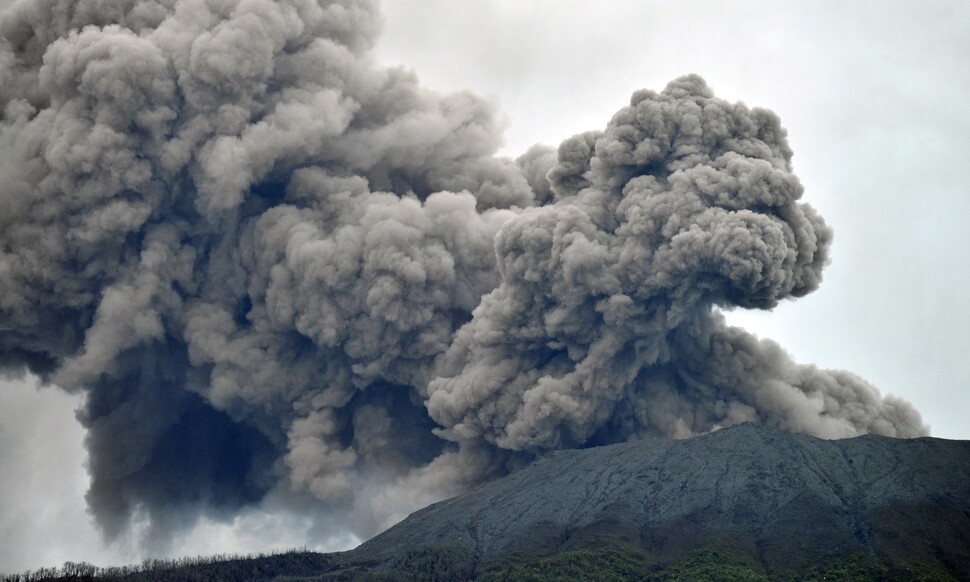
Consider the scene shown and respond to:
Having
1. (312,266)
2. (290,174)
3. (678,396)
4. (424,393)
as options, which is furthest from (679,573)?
(290,174)

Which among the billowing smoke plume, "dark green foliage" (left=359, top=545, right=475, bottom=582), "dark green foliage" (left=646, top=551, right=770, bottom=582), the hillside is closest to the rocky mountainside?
the hillside

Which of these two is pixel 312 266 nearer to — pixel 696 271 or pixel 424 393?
pixel 424 393

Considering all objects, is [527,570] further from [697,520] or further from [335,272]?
[335,272]

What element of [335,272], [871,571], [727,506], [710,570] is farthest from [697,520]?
[335,272]

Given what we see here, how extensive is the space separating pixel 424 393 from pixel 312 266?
26.4 feet

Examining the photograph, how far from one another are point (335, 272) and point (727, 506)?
69.5ft

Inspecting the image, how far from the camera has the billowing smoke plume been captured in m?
69.6

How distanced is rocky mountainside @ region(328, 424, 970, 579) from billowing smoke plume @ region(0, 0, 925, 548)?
2.61 meters

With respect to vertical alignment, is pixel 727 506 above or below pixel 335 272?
below

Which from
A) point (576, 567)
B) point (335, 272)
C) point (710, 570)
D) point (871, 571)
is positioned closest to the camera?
point (871, 571)

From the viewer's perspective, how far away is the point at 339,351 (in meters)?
74.2

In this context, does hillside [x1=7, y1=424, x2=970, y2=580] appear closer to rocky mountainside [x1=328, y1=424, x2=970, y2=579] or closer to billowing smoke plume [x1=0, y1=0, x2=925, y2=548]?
rocky mountainside [x1=328, y1=424, x2=970, y2=579]

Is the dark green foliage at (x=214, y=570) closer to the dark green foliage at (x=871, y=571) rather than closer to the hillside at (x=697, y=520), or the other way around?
→ the hillside at (x=697, y=520)

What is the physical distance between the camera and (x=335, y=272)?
236 feet
